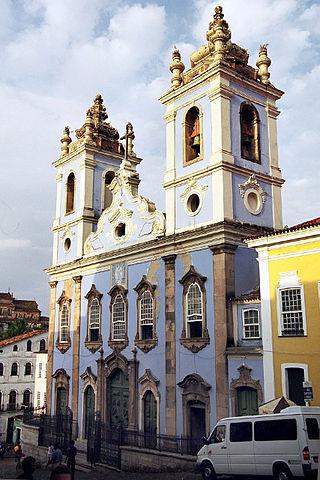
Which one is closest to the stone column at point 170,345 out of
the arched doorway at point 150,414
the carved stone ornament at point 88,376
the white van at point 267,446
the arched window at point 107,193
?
the arched doorway at point 150,414

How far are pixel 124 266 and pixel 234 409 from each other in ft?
31.7

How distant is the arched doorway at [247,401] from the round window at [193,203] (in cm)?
789

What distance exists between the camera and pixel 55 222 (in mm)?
34344

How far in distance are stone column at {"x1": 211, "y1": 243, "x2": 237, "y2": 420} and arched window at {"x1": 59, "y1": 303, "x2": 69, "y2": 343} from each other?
12602 mm

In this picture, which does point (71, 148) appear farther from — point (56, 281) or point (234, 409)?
point (234, 409)

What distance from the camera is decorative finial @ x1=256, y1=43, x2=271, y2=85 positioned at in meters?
25.8

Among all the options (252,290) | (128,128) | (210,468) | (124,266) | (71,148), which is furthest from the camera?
(71,148)

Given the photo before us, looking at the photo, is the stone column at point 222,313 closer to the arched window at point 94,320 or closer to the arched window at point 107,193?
the arched window at point 94,320

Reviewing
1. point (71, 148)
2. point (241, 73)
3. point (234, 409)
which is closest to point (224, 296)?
point (234, 409)

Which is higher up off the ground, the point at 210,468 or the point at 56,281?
the point at 56,281

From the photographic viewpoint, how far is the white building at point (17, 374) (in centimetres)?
4691

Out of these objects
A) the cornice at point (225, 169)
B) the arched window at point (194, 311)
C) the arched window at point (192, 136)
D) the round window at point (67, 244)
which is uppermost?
the arched window at point (192, 136)

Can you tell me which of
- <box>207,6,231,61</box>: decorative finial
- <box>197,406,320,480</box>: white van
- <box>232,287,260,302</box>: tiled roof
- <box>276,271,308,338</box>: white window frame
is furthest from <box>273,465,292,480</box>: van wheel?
<box>207,6,231,61</box>: decorative finial

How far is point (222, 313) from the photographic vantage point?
21.2 m
